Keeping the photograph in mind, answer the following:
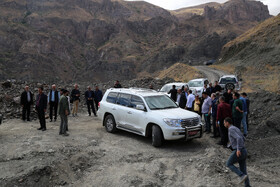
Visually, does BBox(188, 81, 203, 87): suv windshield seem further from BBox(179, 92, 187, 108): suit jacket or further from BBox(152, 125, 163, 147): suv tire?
BBox(152, 125, 163, 147): suv tire

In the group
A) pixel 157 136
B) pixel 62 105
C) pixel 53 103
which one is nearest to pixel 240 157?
pixel 157 136

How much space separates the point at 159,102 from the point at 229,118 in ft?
12.6

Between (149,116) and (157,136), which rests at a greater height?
(149,116)

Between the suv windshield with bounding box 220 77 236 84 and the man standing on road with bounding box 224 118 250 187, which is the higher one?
the suv windshield with bounding box 220 77 236 84

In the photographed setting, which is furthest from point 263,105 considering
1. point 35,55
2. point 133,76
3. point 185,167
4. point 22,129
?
point 35,55

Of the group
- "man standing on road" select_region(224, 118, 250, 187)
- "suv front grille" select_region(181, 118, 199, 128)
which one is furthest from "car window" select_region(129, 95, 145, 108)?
Answer: "man standing on road" select_region(224, 118, 250, 187)

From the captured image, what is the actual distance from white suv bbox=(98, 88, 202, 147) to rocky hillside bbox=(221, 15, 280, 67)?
31.4 m

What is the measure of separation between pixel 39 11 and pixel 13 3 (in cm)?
929

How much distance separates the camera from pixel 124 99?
33.0ft

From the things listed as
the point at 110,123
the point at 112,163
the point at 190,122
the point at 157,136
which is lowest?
the point at 112,163

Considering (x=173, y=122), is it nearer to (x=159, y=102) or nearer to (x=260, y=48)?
(x=159, y=102)

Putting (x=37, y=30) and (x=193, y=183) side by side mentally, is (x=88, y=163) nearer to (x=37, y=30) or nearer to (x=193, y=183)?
(x=193, y=183)

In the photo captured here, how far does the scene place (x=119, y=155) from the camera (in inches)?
309

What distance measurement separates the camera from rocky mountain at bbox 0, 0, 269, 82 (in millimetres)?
71938
